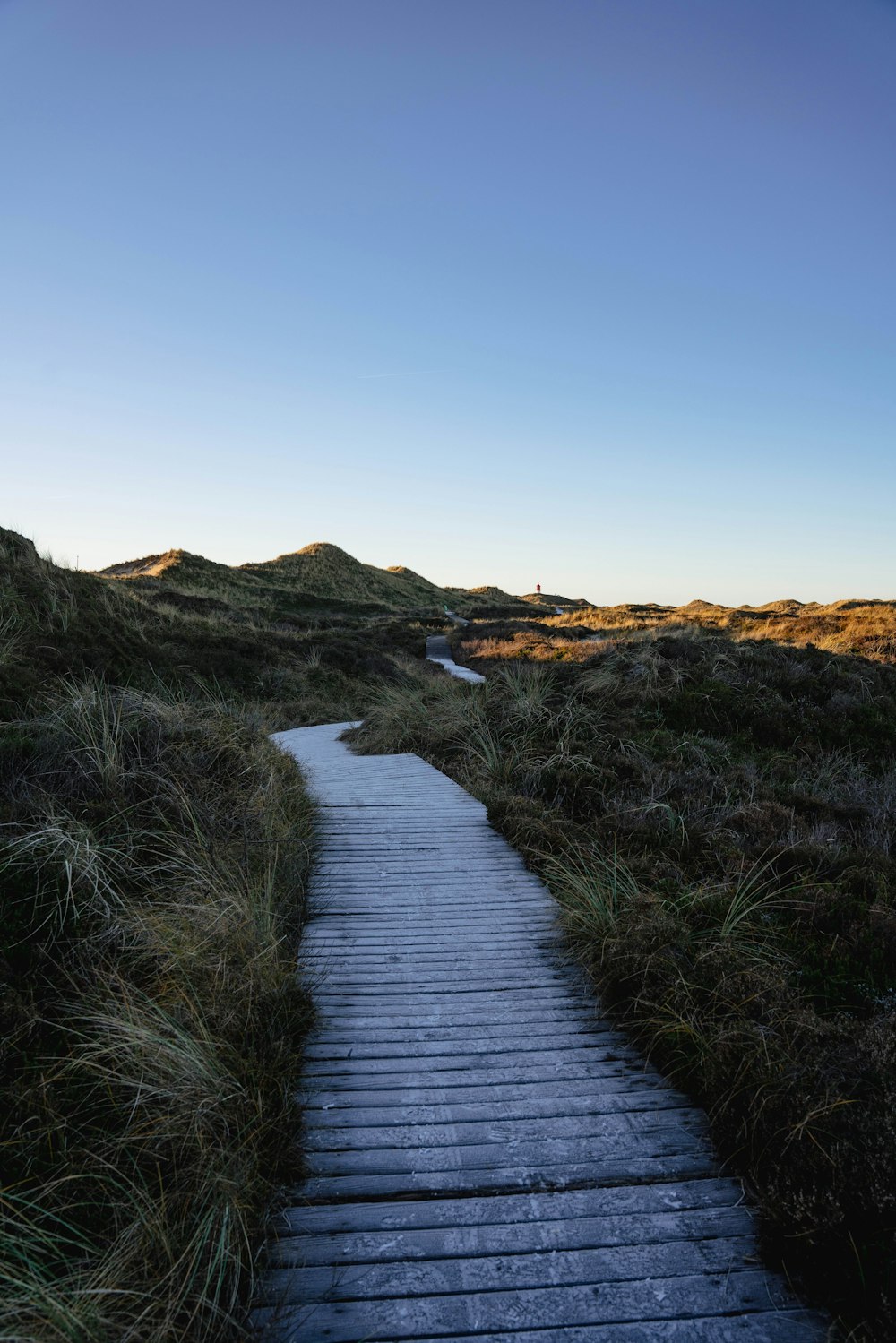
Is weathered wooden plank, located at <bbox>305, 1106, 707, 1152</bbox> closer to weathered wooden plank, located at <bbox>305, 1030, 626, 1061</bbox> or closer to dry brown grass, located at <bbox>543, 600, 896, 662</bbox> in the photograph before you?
weathered wooden plank, located at <bbox>305, 1030, 626, 1061</bbox>

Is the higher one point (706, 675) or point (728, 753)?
point (706, 675)

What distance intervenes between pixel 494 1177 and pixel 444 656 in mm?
25573

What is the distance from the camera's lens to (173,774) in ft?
17.7

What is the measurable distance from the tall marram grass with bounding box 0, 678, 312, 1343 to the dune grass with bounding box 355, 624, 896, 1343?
5.84ft

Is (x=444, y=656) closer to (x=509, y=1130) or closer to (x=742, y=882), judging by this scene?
(x=742, y=882)

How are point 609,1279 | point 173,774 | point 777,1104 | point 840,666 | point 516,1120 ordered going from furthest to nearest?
point 840,666, point 173,774, point 516,1120, point 777,1104, point 609,1279

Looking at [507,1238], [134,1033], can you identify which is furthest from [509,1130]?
[134,1033]

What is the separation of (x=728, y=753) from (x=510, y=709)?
283cm

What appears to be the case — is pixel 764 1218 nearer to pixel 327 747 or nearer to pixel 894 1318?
pixel 894 1318

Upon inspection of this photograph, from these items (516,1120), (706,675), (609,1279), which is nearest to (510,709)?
(706,675)

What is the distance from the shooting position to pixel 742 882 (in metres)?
4.75

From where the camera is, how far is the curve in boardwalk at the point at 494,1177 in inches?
87.4

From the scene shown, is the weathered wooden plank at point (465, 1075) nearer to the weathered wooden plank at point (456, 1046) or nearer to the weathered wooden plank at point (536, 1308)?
the weathered wooden plank at point (456, 1046)

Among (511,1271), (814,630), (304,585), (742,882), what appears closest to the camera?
(511,1271)
